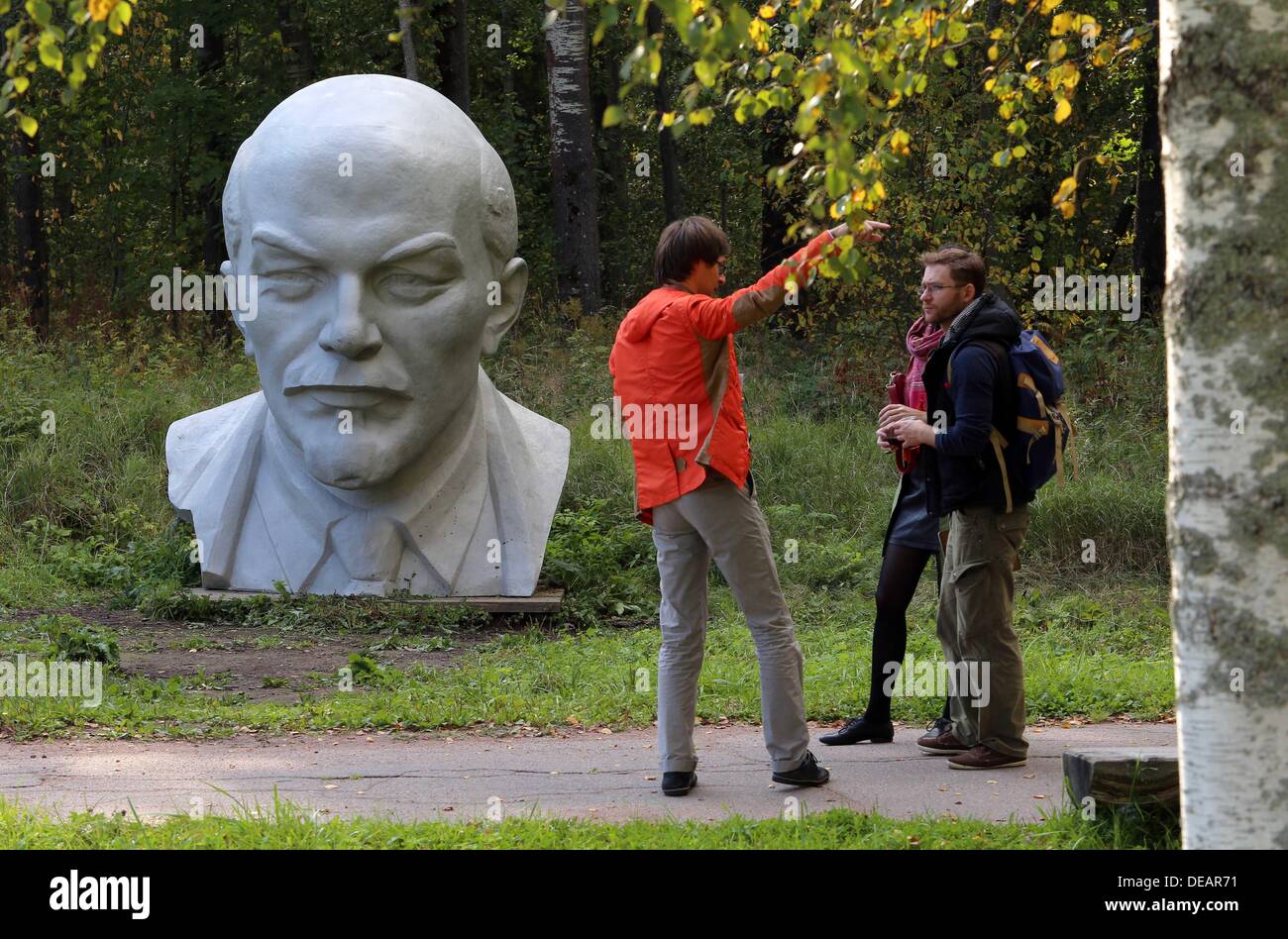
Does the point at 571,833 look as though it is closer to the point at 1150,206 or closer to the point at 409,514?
the point at 409,514

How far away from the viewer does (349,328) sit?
8.23 meters

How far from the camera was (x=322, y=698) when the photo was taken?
704 cm

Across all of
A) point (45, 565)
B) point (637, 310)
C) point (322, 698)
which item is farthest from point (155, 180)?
point (637, 310)

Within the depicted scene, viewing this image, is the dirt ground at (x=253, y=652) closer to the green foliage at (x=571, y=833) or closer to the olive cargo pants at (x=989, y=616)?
the green foliage at (x=571, y=833)

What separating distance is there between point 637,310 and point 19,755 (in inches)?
120

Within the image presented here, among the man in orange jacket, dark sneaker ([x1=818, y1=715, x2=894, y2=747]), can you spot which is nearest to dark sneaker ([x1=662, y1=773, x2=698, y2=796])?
the man in orange jacket

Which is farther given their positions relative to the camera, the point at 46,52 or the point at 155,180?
the point at 155,180

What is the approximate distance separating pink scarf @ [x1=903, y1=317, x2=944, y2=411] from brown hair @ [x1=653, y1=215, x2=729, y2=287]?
3.35 feet

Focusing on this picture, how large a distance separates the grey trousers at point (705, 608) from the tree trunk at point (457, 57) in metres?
13.0

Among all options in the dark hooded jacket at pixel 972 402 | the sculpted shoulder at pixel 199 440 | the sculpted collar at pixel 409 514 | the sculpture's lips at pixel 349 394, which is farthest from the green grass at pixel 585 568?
the dark hooded jacket at pixel 972 402

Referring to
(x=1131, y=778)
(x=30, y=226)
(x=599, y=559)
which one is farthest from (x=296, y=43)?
(x=1131, y=778)

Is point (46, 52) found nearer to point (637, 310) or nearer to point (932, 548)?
point (637, 310)

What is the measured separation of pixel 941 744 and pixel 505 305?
420 centimetres

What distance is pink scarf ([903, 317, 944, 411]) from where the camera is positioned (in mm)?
5906
